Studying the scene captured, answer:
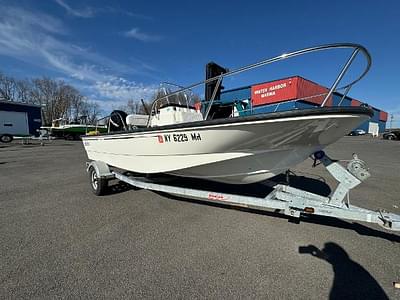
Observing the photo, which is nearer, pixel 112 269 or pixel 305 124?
pixel 112 269

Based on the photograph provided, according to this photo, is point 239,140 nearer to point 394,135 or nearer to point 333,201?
point 333,201

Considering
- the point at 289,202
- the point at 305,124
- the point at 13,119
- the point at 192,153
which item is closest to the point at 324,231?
the point at 289,202

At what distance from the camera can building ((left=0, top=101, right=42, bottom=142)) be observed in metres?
24.3

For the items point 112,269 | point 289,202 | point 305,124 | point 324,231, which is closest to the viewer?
point 112,269

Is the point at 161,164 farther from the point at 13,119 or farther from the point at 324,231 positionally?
the point at 13,119

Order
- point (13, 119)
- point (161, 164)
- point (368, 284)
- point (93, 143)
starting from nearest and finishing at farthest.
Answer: point (368, 284) → point (161, 164) → point (93, 143) → point (13, 119)

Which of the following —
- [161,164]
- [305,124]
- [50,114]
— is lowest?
[161,164]

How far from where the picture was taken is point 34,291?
1920mm

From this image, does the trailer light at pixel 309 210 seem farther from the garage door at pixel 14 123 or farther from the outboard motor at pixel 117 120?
the garage door at pixel 14 123

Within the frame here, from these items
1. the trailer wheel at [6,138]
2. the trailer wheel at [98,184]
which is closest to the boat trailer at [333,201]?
the trailer wheel at [98,184]

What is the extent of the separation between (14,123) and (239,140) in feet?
104

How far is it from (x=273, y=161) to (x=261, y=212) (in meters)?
1.08

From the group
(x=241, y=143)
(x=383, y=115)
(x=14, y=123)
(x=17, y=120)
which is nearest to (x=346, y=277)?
(x=241, y=143)

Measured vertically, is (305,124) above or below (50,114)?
below
